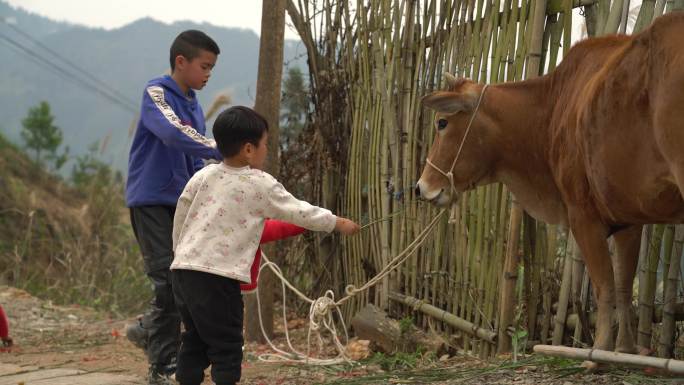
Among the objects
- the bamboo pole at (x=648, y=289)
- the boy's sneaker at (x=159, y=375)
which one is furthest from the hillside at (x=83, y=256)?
the bamboo pole at (x=648, y=289)

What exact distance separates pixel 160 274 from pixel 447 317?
153 centimetres

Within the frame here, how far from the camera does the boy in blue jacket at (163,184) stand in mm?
4031

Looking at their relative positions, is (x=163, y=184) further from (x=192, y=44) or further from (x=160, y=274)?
(x=192, y=44)

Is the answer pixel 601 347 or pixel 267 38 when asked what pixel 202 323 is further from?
pixel 267 38

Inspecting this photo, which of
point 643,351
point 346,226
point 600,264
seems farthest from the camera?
point 643,351

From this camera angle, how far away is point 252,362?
5.02 m

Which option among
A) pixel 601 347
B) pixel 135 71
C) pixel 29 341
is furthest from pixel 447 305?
pixel 135 71

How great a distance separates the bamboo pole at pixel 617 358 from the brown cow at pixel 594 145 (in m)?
0.19

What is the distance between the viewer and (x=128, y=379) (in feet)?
14.8

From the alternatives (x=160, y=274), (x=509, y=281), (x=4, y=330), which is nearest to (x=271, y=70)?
(x=160, y=274)

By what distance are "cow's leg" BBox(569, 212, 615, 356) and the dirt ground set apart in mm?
172

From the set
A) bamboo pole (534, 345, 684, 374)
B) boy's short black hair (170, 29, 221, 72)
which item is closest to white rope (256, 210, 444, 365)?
bamboo pole (534, 345, 684, 374)

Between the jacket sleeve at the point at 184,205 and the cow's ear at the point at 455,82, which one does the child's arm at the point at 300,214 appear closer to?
the jacket sleeve at the point at 184,205

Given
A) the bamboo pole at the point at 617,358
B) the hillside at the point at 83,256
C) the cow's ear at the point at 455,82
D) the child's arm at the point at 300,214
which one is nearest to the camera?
the bamboo pole at the point at 617,358
